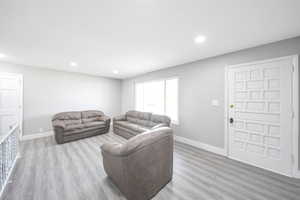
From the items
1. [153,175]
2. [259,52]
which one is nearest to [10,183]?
[153,175]

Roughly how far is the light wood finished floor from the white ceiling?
257cm

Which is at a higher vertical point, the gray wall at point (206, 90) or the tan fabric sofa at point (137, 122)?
the gray wall at point (206, 90)

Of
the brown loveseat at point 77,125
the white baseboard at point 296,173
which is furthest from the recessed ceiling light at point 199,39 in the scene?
the brown loveseat at point 77,125

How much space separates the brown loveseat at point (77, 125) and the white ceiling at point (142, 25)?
7.53ft

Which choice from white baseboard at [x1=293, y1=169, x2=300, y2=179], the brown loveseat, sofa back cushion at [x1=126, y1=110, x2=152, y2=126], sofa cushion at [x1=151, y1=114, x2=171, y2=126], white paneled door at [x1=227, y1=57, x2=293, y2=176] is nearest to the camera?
white baseboard at [x1=293, y1=169, x2=300, y2=179]

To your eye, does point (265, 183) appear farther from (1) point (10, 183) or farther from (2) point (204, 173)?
(1) point (10, 183)

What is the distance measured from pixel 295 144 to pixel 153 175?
261cm

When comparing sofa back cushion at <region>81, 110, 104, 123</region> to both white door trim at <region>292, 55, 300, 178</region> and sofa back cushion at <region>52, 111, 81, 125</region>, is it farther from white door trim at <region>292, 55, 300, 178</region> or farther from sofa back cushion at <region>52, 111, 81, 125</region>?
white door trim at <region>292, 55, 300, 178</region>

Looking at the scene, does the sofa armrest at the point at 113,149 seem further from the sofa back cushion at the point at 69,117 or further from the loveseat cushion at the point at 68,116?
the loveseat cushion at the point at 68,116

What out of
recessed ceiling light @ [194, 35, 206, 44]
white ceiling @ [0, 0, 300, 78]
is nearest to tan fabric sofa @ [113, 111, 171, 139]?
white ceiling @ [0, 0, 300, 78]

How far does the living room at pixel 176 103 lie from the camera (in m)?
1.57

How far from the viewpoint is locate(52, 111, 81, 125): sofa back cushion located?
4.29m

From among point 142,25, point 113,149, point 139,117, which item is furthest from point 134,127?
point 142,25

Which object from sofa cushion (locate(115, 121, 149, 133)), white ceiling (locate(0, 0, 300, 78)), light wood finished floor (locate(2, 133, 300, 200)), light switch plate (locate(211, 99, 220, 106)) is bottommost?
light wood finished floor (locate(2, 133, 300, 200))
